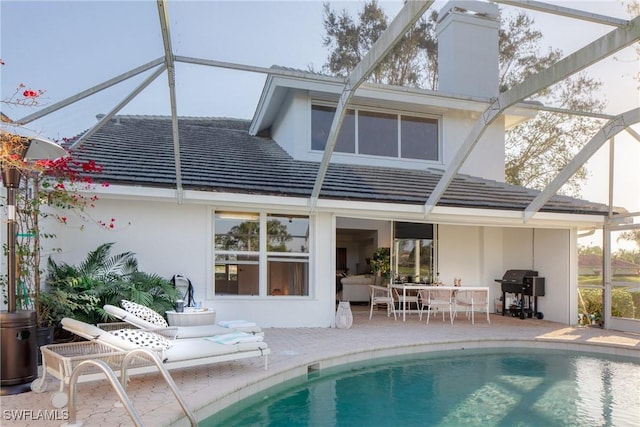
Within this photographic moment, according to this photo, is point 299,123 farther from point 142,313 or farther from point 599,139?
point 599,139

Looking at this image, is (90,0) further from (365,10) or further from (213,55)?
(365,10)

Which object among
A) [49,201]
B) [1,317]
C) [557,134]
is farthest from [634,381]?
[557,134]

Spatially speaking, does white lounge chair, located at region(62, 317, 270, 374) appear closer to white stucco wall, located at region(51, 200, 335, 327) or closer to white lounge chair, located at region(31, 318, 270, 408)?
white lounge chair, located at region(31, 318, 270, 408)

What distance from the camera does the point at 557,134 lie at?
64.8 ft

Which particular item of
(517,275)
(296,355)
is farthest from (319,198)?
(517,275)

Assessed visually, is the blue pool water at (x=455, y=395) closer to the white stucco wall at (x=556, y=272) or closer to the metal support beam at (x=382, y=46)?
the white stucco wall at (x=556, y=272)

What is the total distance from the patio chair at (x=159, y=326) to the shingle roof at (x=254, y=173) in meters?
2.99

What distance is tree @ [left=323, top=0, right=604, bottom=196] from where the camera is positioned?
19.2 m

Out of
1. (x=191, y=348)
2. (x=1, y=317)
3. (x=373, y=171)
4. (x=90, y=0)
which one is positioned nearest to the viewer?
(x=1, y=317)

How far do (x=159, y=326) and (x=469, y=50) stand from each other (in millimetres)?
13290

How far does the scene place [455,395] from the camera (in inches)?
252

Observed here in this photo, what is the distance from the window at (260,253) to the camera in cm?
1016

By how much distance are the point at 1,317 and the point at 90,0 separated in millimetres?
4748

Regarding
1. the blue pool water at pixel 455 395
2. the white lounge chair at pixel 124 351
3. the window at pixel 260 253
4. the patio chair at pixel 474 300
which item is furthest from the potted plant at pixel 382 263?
the white lounge chair at pixel 124 351
